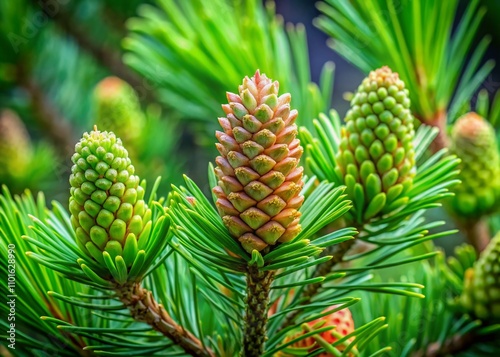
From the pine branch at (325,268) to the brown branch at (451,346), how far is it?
0.12 meters

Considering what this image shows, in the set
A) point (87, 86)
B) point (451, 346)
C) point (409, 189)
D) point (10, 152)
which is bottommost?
point (451, 346)

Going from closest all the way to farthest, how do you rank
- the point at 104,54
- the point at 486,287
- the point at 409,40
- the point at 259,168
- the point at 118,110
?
the point at 259,168
the point at 486,287
the point at 409,40
the point at 118,110
the point at 104,54

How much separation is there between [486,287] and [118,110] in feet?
1.78

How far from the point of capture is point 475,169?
1.71ft

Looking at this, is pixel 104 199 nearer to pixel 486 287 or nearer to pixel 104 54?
pixel 486 287

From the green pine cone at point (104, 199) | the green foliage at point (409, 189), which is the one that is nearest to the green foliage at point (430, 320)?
the green foliage at point (409, 189)

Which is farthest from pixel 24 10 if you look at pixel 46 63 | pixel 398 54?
pixel 398 54

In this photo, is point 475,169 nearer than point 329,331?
No

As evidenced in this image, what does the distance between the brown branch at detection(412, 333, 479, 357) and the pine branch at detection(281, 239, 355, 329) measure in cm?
12

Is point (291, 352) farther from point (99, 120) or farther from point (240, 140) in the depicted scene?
point (99, 120)

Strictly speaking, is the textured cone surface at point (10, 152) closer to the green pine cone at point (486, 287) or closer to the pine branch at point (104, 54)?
the pine branch at point (104, 54)

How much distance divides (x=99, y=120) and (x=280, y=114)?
0.57 meters

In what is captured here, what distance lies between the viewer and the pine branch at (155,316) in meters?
0.34

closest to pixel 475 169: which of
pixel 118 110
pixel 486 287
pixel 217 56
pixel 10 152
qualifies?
pixel 486 287
